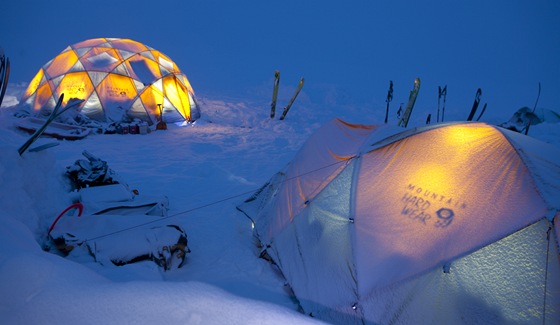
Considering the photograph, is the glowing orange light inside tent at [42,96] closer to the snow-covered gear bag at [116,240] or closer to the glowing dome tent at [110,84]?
the glowing dome tent at [110,84]

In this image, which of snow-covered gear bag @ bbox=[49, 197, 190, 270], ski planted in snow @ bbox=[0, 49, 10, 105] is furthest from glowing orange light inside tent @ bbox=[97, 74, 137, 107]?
ski planted in snow @ bbox=[0, 49, 10, 105]

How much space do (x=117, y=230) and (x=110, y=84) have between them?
8473mm

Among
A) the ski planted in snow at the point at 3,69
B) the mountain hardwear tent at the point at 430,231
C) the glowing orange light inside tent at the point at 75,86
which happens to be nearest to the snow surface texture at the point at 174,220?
the mountain hardwear tent at the point at 430,231

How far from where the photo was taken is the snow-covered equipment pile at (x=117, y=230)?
324cm

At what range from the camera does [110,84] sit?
10.5m

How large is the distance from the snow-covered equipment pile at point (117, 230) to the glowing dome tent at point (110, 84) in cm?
653

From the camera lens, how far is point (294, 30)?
351ft

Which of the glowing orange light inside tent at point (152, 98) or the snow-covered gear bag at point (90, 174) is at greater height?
the glowing orange light inside tent at point (152, 98)

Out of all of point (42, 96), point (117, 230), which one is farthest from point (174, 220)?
point (42, 96)

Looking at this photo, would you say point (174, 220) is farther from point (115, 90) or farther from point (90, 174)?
point (115, 90)

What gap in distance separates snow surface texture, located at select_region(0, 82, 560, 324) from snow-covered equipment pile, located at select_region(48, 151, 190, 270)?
0.13 m

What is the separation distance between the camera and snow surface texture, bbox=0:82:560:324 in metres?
1.36

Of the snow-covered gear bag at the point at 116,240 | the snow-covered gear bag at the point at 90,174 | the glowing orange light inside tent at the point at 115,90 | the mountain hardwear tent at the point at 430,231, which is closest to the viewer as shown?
the mountain hardwear tent at the point at 430,231

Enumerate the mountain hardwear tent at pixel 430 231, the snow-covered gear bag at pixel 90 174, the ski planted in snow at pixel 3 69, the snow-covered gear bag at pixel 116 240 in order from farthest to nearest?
the snow-covered gear bag at pixel 90 174 → the snow-covered gear bag at pixel 116 240 → the ski planted in snow at pixel 3 69 → the mountain hardwear tent at pixel 430 231
